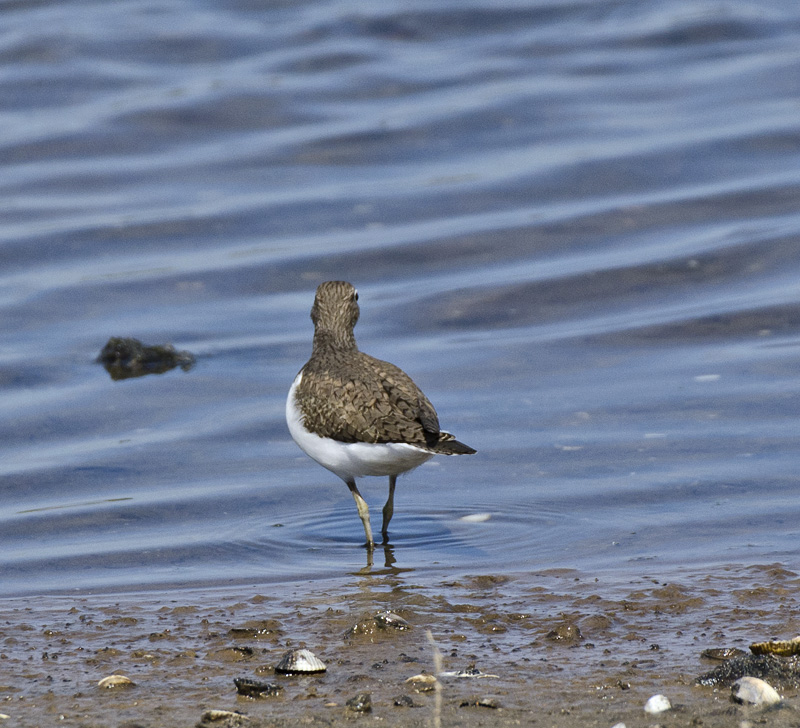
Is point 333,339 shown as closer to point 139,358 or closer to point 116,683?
point 116,683

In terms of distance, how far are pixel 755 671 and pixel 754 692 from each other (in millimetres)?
167

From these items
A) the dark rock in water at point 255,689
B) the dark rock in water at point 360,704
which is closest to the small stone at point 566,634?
the dark rock in water at point 360,704

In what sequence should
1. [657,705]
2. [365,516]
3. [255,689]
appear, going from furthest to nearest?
1. [365,516]
2. [255,689]
3. [657,705]

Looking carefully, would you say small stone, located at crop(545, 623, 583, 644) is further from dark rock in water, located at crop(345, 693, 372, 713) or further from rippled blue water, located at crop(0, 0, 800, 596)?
rippled blue water, located at crop(0, 0, 800, 596)

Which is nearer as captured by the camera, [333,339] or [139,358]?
[333,339]

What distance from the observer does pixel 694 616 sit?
4.66 metres

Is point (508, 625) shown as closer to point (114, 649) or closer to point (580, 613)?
point (580, 613)

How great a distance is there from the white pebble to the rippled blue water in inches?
73.4

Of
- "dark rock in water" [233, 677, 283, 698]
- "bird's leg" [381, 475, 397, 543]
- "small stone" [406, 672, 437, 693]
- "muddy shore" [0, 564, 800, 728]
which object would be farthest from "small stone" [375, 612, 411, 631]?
"bird's leg" [381, 475, 397, 543]

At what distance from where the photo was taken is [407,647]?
4.42 meters

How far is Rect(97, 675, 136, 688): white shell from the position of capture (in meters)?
4.08

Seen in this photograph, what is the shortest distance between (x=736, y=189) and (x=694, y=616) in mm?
9592

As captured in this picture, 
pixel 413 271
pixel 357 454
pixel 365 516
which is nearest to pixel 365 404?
pixel 357 454

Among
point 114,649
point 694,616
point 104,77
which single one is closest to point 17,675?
point 114,649
